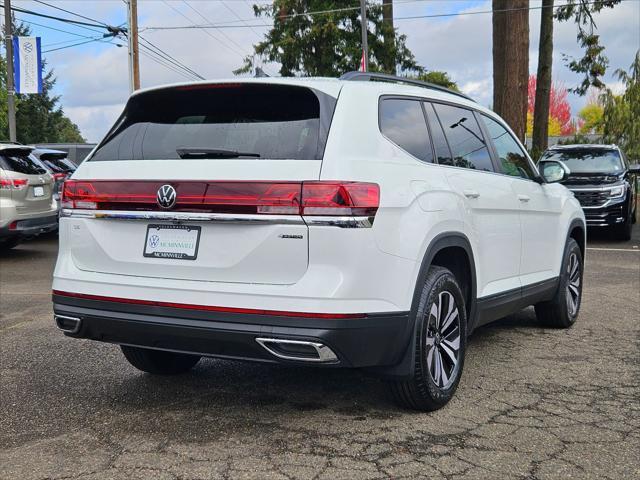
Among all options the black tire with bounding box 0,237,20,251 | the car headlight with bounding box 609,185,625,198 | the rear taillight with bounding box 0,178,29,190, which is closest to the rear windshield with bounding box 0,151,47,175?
the rear taillight with bounding box 0,178,29,190

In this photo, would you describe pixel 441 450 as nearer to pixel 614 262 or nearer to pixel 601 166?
pixel 614 262

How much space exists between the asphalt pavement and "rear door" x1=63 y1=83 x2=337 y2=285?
0.82 meters

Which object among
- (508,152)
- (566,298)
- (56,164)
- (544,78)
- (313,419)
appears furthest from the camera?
(544,78)

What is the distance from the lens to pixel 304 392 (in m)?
4.46

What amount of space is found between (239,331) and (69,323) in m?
1.04

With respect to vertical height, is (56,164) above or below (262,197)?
above

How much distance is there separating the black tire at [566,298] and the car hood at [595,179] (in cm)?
755

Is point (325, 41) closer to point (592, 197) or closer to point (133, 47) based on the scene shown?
point (133, 47)

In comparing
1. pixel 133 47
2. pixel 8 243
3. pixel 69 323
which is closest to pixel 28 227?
pixel 8 243

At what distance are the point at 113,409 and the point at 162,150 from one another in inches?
58.1

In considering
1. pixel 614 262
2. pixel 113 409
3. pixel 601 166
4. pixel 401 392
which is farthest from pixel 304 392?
pixel 601 166

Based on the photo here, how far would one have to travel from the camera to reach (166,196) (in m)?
3.65

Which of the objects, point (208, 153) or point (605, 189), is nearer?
point (208, 153)

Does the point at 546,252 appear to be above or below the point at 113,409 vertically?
above
